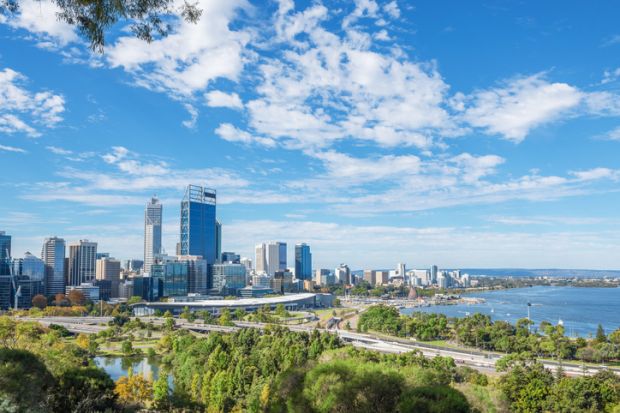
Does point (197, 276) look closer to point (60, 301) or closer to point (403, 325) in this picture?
point (60, 301)

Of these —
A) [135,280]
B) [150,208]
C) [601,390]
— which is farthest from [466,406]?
[150,208]

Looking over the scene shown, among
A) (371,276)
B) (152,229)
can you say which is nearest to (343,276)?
(371,276)

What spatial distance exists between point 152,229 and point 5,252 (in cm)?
6300

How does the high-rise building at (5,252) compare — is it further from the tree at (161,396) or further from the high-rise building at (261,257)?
the high-rise building at (261,257)

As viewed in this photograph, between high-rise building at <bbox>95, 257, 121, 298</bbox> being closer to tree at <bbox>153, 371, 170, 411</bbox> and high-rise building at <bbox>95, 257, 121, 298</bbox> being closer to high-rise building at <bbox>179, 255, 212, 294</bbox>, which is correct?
high-rise building at <bbox>179, 255, 212, 294</bbox>

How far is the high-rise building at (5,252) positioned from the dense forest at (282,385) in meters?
44.8

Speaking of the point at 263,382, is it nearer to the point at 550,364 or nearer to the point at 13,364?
the point at 13,364

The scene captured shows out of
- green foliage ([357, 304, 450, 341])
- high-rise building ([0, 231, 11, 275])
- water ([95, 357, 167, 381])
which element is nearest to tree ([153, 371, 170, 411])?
water ([95, 357, 167, 381])

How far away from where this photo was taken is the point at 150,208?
136125 millimetres

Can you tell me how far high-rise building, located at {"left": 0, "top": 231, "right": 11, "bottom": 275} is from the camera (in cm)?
6481

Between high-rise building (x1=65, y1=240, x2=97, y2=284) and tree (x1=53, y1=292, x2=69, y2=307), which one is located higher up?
high-rise building (x1=65, y1=240, x2=97, y2=284)

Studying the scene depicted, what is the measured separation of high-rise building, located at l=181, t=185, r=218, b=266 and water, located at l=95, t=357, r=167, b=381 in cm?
6532

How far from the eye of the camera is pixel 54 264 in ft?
243

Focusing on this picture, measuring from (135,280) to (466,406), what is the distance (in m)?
72.8
